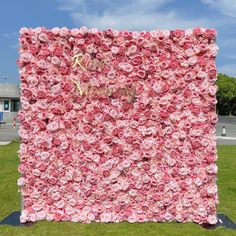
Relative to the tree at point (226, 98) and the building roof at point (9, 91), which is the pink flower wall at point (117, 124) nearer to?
the building roof at point (9, 91)

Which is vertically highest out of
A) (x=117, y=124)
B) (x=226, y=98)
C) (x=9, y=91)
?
(x=226, y=98)

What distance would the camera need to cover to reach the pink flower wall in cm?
772

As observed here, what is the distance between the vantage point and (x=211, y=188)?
798 centimetres

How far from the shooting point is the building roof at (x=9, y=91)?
47.0 m

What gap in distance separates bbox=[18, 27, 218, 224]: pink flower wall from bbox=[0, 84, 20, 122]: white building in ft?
131

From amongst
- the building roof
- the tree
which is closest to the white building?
the building roof

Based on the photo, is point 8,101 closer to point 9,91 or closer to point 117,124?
point 9,91

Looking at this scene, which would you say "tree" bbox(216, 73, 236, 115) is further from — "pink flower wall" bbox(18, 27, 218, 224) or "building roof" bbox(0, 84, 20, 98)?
"pink flower wall" bbox(18, 27, 218, 224)

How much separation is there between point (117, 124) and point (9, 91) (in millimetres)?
41447

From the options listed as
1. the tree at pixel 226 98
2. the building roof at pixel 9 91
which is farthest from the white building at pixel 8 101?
the tree at pixel 226 98

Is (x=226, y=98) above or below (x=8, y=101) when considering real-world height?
above

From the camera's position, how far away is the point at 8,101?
1865 inches

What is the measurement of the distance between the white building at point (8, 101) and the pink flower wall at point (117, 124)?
4000cm

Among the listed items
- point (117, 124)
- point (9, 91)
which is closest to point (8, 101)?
point (9, 91)
